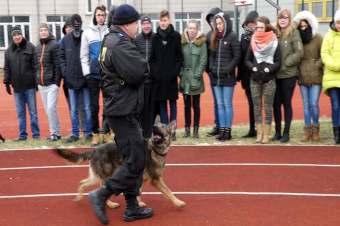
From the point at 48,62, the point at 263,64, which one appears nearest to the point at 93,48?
the point at 48,62

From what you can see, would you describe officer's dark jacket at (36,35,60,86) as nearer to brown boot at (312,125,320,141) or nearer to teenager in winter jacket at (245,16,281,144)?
teenager in winter jacket at (245,16,281,144)

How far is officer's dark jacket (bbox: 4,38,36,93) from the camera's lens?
10398 mm

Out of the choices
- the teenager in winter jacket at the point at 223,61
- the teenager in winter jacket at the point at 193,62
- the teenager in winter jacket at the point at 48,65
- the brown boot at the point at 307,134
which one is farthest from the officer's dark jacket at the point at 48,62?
the brown boot at the point at 307,134

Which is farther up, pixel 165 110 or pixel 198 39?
pixel 198 39

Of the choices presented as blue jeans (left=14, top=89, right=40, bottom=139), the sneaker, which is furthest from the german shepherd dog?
blue jeans (left=14, top=89, right=40, bottom=139)

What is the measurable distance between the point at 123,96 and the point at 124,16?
81 centimetres

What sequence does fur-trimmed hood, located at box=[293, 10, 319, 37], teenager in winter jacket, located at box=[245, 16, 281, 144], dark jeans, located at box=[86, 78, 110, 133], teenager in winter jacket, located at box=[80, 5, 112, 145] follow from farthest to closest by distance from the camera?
dark jeans, located at box=[86, 78, 110, 133], teenager in winter jacket, located at box=[80, 5, 112, 145], fur-trimmed hood, located at box=[293, 10, 319, 37], teenager in winter jacket, located at box=[245, 16, 281, 144]

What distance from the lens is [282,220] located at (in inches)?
227

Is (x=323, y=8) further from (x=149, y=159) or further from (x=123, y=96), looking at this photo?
(x=123, y=96)

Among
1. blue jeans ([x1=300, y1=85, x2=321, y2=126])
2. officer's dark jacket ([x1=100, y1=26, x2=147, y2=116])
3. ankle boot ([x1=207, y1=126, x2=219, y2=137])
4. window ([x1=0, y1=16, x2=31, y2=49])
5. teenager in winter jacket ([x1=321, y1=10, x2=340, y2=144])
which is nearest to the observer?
officer's dark jacket ([x1=100, y1=26, x2=147, y2=116])

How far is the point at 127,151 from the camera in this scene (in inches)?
221

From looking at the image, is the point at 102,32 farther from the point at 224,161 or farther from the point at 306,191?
the point at 306,191

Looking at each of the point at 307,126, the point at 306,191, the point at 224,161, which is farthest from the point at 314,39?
the point at 306,191

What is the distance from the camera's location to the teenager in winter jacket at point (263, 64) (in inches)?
366
